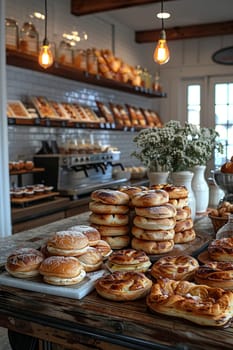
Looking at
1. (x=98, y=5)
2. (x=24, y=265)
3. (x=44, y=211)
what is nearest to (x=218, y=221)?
(x=24, y=265)

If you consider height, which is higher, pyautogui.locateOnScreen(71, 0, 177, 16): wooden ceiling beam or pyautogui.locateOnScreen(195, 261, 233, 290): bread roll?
pyautogui.locateOnScreen(71, 0, 177, 16): wooden ceiling beam

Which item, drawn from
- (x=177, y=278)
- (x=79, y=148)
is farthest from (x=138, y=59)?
(x=177, y=278)

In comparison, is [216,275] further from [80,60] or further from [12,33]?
[80,60]

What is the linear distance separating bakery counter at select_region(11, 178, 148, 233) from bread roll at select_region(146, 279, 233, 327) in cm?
222

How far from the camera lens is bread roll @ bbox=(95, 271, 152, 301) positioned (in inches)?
45.8

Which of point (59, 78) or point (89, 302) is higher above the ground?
point (59, 78)

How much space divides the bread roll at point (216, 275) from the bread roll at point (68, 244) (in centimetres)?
37

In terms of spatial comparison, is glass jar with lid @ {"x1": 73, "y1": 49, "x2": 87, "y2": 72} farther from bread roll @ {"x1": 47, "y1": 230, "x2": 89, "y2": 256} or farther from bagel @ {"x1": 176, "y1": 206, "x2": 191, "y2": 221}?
bread roll @ {"x1": 47, "y1": 230, "x2": 89, "y2": 256}

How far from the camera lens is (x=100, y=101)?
5.46 metres

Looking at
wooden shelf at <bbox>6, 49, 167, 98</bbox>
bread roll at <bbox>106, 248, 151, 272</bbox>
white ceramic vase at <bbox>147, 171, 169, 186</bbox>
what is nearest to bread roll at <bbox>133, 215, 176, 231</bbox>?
bread roll at <bbox>106, 248, 151, 272</bbox>

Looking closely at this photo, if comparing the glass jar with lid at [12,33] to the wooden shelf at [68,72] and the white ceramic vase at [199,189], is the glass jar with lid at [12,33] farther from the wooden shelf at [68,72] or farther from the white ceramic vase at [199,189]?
the white ceramic vase at [199,189]

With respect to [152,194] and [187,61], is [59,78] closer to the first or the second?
[187,61]

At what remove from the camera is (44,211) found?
3455 mm

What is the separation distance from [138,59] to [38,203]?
3774 mm
